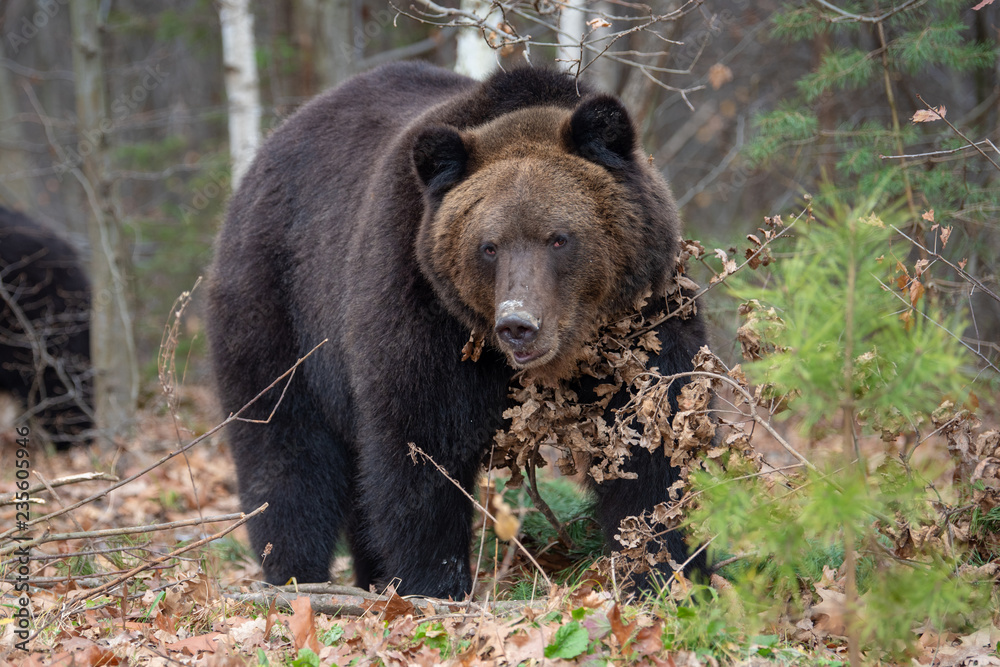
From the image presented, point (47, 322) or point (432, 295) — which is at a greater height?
point (432, 295)

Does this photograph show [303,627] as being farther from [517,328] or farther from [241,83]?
[241,83]

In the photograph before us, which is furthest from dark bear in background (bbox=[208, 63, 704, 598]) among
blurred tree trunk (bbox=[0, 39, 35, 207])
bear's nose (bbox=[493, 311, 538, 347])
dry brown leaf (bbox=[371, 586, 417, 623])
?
blurred tree trunk (bbox=[0, 39, 35, 207])

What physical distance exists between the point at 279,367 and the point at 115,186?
5361 millimetres

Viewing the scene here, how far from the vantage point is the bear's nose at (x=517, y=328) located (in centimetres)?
401

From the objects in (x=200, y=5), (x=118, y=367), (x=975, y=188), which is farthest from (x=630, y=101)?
(x=200, y=5)

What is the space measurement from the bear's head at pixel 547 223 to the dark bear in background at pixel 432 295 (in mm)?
10

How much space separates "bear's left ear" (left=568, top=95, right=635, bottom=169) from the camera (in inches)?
169

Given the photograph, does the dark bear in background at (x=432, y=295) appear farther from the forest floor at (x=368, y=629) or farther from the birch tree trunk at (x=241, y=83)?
the birch tree trunk at (x=241, y=83)

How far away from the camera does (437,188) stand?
4574 mm

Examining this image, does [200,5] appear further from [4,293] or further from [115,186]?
[4,293]

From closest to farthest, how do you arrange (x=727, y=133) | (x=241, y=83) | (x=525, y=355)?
(x=525, y=355), (x=241, y=83), (x=727, y=133)

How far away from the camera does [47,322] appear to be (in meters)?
10.4

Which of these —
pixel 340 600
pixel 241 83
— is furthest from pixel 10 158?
pixel 340 600

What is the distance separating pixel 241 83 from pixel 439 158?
266 inches
